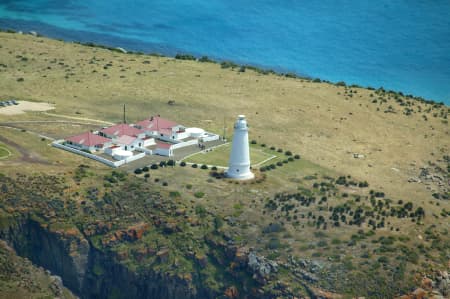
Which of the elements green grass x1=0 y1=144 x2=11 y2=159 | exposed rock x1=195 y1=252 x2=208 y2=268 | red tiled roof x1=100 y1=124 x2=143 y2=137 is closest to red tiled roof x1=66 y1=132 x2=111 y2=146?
red tiled roof x1=100 y1=124 x2=143 y2=137

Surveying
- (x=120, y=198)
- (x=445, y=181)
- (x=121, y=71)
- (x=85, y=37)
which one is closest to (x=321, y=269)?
(x=120, y=198)

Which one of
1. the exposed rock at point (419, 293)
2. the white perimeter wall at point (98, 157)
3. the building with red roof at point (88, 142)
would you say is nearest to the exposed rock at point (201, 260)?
the white perimeter wall at point (98, 157)

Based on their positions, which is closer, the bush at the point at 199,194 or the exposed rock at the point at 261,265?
the exposed rock at the point at 261,265

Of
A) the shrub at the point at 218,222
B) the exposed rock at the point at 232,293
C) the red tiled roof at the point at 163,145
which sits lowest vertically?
the exposed rock at the point at 232,293

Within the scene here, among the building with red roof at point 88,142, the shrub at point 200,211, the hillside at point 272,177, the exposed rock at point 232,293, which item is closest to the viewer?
the exposed rock at point 232,293

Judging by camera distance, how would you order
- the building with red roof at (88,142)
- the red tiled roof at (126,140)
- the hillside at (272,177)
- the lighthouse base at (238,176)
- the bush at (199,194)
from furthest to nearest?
the red tiled roof at (126,140) < the building with red roof at (88,142) < the lighthouse base at (238,176) < the bush at (199,194) < the hillside at (272,177)

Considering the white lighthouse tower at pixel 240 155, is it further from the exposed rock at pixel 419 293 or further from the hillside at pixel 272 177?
the exposed rock at pixel 419 293

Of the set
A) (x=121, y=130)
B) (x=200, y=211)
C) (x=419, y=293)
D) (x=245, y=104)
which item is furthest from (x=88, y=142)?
(x=419, y=293)
